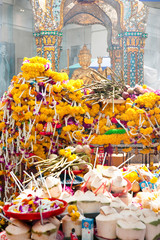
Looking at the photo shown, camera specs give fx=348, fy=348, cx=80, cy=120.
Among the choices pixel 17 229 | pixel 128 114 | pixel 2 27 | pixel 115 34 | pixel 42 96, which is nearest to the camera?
pixel 17 229

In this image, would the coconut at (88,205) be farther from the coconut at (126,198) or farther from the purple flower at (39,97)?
the purple flower at (39,97)

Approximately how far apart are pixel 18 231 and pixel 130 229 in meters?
0.65

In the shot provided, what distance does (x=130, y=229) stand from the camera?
6.54 feet

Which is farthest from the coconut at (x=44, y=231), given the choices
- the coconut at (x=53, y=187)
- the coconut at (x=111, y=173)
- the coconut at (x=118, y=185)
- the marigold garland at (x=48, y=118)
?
the marigold garland at (x=48, y=118)

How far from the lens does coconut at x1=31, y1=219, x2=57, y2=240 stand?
6.61 feet

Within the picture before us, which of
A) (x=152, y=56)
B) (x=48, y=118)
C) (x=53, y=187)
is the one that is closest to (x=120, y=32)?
(x=152, y=56)

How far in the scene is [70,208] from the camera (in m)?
2.20

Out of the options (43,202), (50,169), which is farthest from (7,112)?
(43,202)

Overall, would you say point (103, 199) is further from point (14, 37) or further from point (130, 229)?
point (14, 37)

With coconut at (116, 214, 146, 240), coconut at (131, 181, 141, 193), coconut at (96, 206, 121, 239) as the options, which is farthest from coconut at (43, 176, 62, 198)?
coconut at (131, 181, 141, 193)

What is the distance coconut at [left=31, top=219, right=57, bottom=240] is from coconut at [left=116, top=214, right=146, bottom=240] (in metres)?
0.38

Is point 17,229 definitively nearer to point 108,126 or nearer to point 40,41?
point 108,126

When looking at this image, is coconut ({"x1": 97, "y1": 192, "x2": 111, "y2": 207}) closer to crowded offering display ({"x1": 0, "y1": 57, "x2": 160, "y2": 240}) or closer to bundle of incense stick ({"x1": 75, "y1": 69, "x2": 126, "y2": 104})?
crowded offering display ({"x1": 0, "y1": 57, "x2": 160, "y2": 240})

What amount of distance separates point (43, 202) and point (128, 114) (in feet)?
4.89
